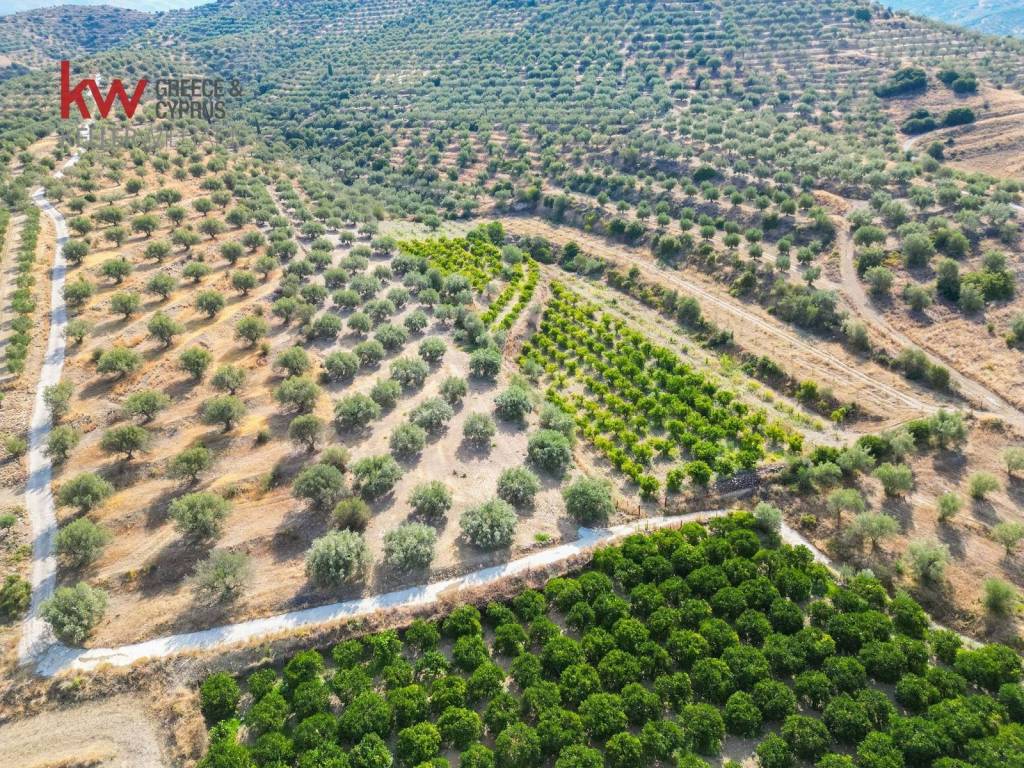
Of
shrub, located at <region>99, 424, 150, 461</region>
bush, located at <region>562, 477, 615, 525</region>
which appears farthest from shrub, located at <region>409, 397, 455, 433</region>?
shrub, located at <region>99, 424, 150, 461</region>

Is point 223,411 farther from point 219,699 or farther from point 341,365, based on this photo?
point 219,699

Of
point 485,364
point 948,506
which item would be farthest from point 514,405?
point 948,506

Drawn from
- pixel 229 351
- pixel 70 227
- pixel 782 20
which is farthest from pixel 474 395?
pixel 782 20

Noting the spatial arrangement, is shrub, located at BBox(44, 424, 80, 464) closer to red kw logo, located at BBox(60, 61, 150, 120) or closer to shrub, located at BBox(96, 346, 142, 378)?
shrub, located at BBox(96, 346, 142, 378)

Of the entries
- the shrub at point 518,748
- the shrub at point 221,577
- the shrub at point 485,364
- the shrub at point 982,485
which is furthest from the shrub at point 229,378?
the shrub at point 982,485

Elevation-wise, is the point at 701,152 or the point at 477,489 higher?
the point at 701,152

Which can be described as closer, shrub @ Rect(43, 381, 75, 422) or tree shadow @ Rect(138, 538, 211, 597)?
tree shadow @ Rect(138, 538, 211, 597)

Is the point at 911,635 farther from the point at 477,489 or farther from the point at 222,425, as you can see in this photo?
the point at 222,425
